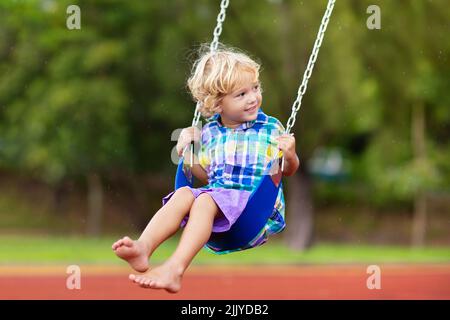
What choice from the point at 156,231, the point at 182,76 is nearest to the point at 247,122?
the point at 156,231

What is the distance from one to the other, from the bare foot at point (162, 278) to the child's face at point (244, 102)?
0.74 meters

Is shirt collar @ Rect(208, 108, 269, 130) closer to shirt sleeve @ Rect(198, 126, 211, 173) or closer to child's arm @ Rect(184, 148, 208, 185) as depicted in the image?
shirt sleeve @ Rect(198, 126, 211, 173)

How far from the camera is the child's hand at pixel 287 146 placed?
3311 millimetres

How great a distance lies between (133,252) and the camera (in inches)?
119

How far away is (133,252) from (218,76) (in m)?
0.82

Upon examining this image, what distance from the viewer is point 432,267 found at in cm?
Result: 1526

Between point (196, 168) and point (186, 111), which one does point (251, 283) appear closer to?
point (186, 111)

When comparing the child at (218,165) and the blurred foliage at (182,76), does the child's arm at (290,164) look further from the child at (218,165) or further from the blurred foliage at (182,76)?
the blurred foliage at (182,76)

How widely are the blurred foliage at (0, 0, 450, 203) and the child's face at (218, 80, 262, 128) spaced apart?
11600 mm

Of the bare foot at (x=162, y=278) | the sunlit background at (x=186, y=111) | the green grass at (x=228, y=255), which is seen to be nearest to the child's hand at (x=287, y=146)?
the bare foot at (x=162, y=278)

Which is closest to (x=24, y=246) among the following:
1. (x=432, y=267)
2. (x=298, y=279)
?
(x=298, y=279)

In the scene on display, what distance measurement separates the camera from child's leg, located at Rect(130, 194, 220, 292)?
2.98 m
